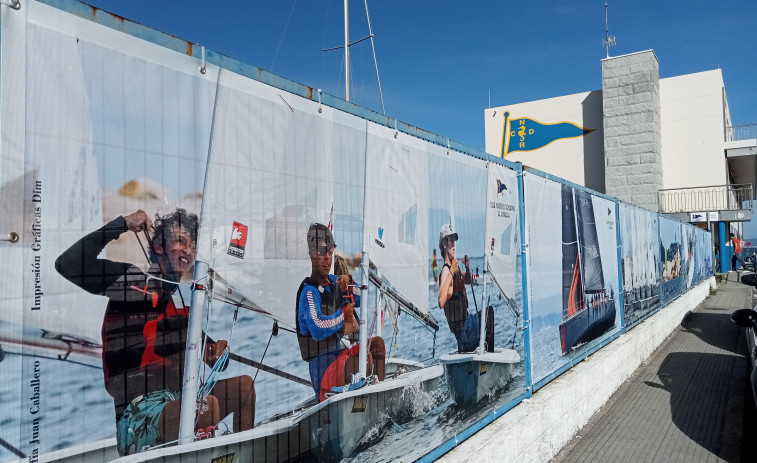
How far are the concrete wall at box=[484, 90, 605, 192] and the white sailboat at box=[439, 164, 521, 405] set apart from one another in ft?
64.1

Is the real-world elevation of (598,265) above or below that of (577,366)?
above

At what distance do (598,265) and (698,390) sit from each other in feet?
7.56

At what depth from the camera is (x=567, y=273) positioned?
6293 mm

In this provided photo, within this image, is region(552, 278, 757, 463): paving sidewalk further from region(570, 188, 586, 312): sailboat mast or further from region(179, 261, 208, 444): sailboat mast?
region(179, 261, 208, 444): sailboat mast

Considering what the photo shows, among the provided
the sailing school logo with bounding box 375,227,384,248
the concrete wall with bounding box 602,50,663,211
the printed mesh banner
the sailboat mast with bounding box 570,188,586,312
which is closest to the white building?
the concrete wall with bounding box 602,50,663,211

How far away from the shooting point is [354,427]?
2.82 metres

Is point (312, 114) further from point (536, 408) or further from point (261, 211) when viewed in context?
point (536, 408)

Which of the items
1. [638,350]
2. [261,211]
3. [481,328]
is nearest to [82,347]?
[261,211]

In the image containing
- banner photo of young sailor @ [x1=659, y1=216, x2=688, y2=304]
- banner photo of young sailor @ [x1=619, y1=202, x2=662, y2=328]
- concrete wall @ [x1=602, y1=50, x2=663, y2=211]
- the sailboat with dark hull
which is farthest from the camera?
concrete wall @ [x1=602, y1=50, x2=663, y2=211]

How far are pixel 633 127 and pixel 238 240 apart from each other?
22.7 metres

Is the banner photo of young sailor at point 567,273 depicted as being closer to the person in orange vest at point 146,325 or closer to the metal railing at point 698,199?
the person in orange vest at point 146,325

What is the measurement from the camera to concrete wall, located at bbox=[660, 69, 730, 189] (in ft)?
72.3

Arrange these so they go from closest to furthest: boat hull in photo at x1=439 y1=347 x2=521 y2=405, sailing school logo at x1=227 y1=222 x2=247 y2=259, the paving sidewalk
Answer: sailing school logo at x1=227 y1=222 x2=247 y2=259 → boat hull in photo at x1=439 y1=347 x2=521 y2=405 → the paving sidewalk

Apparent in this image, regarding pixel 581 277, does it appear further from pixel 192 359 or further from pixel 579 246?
pixel 192 359
